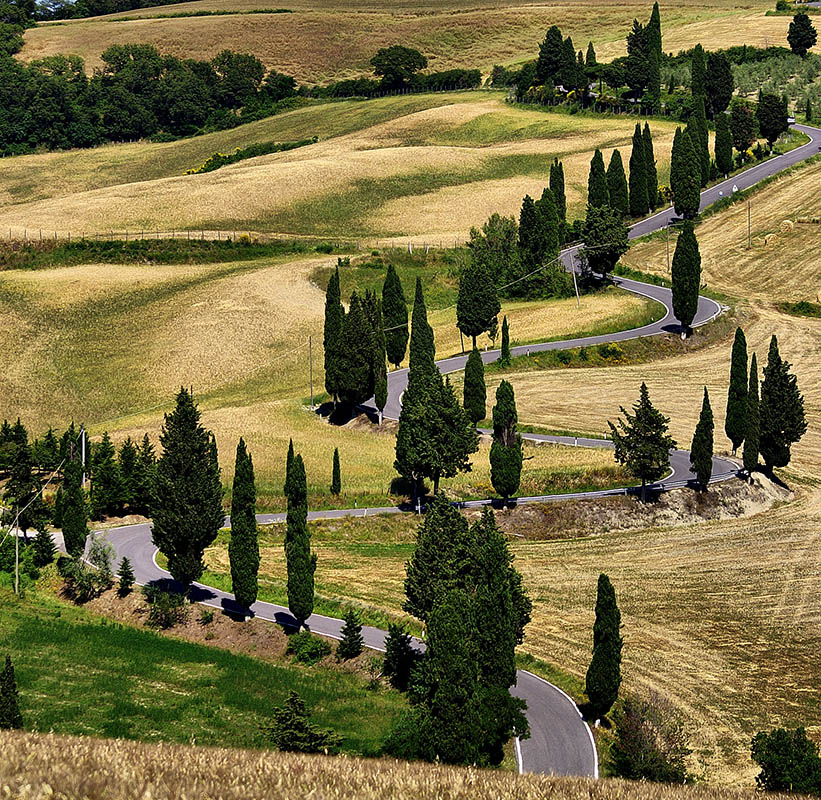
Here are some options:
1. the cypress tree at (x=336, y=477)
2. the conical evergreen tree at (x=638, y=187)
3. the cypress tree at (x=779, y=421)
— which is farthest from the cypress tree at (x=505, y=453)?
the conical evergreen tree at (x=638, y=187)

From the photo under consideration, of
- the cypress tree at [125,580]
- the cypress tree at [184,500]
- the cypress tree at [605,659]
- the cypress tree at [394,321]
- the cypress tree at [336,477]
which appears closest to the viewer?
the cypress tree at [605,659]

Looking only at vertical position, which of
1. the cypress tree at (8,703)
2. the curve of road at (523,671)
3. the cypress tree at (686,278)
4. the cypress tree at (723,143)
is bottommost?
the curve of road at (523,671)

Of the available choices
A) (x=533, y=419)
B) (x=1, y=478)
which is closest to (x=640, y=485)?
(x=533, y=419)

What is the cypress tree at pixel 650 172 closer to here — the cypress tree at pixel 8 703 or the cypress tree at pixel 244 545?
the cypress tree at pixel 244 545

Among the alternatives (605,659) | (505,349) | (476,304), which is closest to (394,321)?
(476,304)

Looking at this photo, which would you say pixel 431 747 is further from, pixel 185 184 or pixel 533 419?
pixel 185 184

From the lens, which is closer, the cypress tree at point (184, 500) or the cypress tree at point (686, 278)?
the cypress tree at point (184, 500)

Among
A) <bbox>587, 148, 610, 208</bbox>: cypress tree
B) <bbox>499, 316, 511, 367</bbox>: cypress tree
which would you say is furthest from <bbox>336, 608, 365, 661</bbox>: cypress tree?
<bbox>587, 148, 610, 208</bbox>: cypress tree
